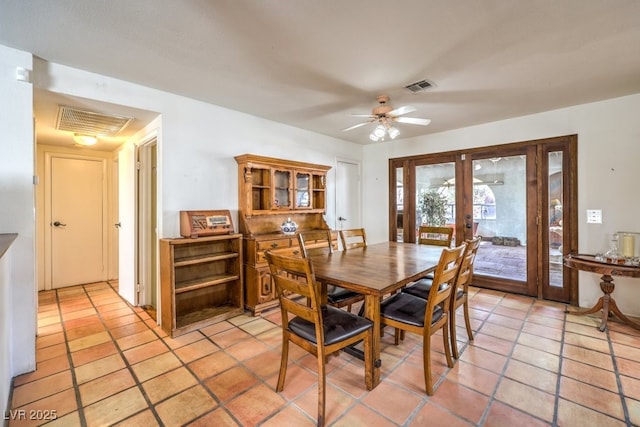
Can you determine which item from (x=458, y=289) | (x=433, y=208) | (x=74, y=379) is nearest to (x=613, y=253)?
(x=458, y=289)

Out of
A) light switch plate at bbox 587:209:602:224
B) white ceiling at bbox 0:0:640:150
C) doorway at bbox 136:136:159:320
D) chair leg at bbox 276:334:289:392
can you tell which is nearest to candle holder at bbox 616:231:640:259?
light switch plate at bbox 587:209:602:224

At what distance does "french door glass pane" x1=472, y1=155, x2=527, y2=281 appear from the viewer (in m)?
3.90

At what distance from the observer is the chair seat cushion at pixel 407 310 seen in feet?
6.48

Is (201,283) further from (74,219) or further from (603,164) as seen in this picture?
(603,164)

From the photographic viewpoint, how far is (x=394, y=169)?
514 cm

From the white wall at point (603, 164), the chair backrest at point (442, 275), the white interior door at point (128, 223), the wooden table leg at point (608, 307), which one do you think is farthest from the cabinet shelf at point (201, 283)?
the white wall at point (603, 164)

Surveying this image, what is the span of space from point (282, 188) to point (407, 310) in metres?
2.39

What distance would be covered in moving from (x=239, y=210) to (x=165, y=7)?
7.23 ft

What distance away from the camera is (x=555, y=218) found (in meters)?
3.65

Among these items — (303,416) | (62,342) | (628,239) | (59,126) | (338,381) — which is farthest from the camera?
(59,126)

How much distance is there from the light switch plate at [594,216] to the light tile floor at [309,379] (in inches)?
45.1

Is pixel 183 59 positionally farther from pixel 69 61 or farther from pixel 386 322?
pixel 386 322

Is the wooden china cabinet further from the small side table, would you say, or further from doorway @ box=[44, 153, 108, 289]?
the small side table

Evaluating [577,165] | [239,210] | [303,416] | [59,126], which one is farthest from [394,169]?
[59,126]
